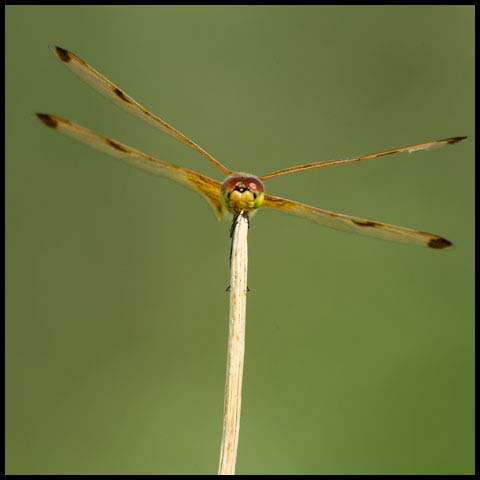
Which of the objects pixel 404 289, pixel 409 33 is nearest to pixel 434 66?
pixel 409 33

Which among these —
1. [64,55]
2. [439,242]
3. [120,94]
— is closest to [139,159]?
[120,94]

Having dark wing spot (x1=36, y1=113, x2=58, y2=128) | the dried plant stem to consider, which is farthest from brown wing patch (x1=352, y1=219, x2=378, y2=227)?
dark wing spot (x1=36, y1=113, x2=58, y2=128)

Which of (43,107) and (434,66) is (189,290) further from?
(434,66)

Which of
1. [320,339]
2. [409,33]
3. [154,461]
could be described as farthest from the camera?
[409,33]

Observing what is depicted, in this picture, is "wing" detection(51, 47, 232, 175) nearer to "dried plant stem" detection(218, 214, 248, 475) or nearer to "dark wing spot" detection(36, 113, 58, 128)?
"dark wing spot" detection(36, 113, 58, 128)

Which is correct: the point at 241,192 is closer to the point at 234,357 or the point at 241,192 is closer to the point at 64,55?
the point at 234,357

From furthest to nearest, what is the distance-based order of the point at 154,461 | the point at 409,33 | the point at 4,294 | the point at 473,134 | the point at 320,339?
the point at 409,33 < the point at 473,134 < the point at 4,294 < the point at 320,339 < the point at 154,461

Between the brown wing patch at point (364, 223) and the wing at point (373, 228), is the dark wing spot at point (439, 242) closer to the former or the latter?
the wing at point (373, 228)
